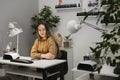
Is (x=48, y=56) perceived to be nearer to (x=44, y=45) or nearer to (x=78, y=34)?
(x=44, y=45)

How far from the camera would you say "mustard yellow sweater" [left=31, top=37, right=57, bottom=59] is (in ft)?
10.4

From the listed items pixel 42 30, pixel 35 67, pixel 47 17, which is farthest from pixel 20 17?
pixel 35 67

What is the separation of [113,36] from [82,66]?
58.2 inches

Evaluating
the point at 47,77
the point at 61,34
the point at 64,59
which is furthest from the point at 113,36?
the point at 61,34

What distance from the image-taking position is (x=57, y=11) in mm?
4172

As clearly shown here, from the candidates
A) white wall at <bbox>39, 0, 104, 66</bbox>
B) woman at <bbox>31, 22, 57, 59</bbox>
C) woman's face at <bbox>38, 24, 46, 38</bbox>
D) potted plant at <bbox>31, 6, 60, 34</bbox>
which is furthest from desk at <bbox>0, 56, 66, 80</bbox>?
potted plant at <bbox>31, 6, 60, 34</bbox>

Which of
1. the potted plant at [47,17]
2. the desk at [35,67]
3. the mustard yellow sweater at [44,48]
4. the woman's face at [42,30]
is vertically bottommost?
the desk at [35,67]

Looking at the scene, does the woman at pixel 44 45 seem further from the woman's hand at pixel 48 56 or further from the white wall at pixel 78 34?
the white wall at pixel 78 34

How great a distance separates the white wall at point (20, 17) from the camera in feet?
12.0

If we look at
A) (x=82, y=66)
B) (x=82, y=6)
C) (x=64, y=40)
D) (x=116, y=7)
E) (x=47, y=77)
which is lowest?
(x=47, y=77)

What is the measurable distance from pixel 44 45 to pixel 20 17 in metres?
1.04

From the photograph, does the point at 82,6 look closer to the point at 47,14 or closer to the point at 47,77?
the point at 47,14

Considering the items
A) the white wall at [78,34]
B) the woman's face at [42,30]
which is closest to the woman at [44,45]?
the woman's face at [42,30]

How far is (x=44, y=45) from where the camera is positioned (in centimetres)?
331
